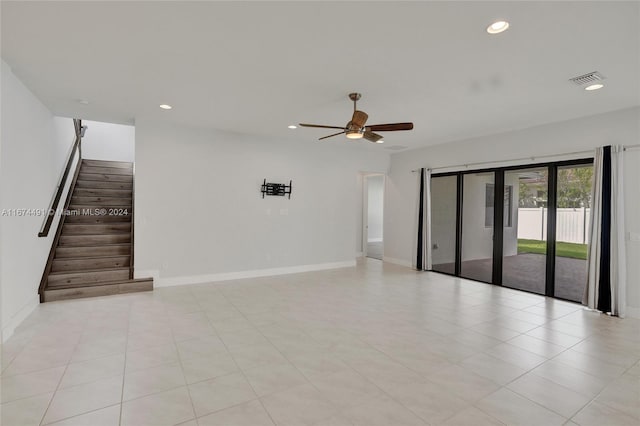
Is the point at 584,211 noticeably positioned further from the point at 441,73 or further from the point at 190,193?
the point at 190,193

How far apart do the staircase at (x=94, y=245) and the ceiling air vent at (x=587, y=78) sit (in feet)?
20.5

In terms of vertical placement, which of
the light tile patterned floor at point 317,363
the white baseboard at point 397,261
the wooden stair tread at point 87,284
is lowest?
the light tile patterned floor at point 317,363

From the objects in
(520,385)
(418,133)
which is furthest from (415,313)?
(418,133)

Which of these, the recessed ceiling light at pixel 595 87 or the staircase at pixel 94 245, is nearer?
the recessed ceiling light at pixel 595 87

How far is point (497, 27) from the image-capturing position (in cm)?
245

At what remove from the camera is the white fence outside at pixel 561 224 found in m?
4.79

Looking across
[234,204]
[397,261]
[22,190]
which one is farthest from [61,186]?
[397,261]

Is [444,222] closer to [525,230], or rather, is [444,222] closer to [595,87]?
[525,230]

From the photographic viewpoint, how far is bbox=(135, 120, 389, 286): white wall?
532 centimetres

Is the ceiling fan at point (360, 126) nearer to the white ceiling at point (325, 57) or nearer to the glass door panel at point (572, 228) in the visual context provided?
the white ceiling at point (325, 57)

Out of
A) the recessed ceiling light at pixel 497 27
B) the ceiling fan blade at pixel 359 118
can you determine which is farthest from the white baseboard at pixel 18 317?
the recessed ceiling light at pixel 497 27

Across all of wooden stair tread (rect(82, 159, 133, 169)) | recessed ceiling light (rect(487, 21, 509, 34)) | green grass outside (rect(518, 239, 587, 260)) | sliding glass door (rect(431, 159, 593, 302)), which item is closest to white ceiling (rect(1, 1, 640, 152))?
recessed ceiling light (rect(487, 21, 509, 34))

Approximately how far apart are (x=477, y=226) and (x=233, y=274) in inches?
190

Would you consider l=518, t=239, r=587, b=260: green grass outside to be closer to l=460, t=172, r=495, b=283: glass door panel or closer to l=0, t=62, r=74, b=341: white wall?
l=460, t=172, r=495, b=283: glass door panel
